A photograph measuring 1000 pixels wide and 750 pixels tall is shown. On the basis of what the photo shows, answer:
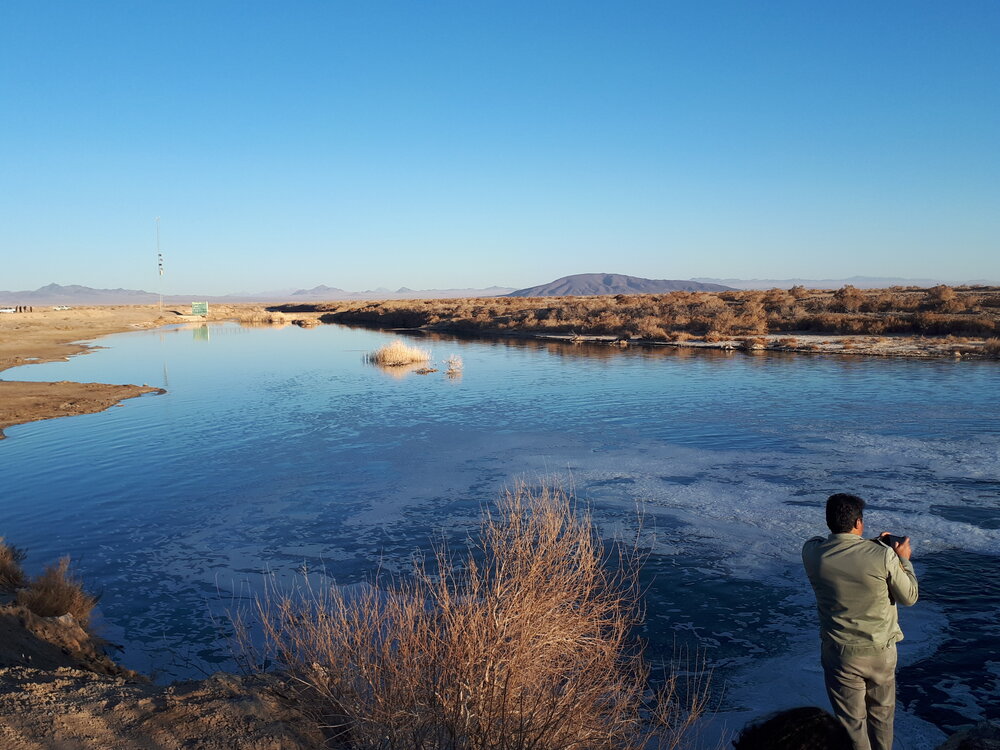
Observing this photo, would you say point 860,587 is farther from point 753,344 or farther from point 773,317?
point 773,317

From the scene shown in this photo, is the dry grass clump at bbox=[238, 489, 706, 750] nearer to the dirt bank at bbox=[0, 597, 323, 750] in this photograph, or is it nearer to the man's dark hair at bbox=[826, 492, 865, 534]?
the dirt bank at bbox=[0, 597, 323, 750]

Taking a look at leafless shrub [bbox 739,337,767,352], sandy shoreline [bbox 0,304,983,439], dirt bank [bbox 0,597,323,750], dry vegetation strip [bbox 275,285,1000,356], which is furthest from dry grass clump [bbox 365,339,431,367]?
dirt bank [bbox 0,597,323,750]

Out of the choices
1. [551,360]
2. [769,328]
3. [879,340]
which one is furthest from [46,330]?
[879,340]

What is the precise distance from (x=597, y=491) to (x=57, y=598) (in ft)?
24.4

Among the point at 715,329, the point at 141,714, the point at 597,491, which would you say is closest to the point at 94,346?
the point at 715,329

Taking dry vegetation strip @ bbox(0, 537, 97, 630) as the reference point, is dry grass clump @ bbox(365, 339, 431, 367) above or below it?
above

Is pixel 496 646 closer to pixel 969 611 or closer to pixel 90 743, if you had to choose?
pixel 90 743

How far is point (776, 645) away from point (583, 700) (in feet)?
10.7

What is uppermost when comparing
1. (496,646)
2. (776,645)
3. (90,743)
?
(496,646)

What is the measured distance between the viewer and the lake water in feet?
21.8

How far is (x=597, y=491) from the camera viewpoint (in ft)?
37.2

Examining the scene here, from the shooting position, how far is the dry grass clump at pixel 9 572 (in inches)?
291

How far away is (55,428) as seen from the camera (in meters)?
17.5

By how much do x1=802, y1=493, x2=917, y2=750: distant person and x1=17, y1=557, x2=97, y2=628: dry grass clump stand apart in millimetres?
6507
